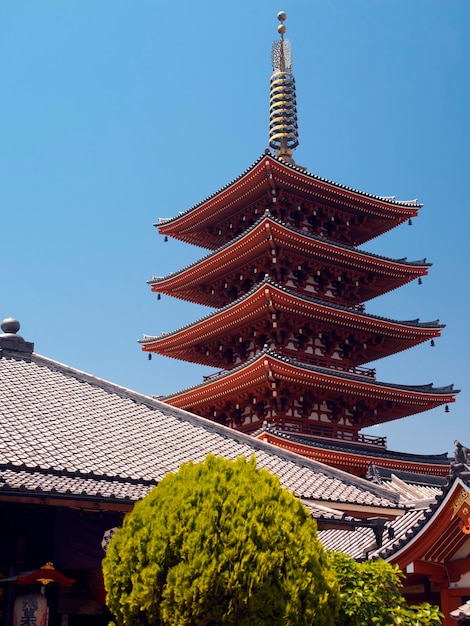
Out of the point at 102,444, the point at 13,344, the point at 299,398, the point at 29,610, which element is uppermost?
the point at 299,398

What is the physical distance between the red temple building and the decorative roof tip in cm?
1109

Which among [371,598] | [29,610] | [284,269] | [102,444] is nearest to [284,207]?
[284,269]

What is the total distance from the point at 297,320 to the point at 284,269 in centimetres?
253

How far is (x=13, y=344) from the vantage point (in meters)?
16.7

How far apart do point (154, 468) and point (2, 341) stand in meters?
6.01

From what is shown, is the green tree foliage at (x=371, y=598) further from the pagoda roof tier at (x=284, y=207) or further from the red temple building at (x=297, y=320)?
the pagoda roof tier at (x=284, y=207)

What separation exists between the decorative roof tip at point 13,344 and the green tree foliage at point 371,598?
963cm

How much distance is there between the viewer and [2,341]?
16562mm

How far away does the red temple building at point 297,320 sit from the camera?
2809cm

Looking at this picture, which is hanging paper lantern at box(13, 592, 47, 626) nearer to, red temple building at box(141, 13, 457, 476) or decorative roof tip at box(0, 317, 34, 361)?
decorative roof tip at box(0, 317, 34, 361)

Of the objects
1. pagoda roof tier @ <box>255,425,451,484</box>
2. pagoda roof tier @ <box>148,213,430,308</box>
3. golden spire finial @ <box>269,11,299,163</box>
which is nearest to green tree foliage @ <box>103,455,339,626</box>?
pagoda roof tier @ <box>255,425,451,484</box>

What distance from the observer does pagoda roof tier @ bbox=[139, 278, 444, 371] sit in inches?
1127

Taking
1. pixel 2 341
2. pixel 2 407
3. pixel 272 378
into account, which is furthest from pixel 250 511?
pixel 272 378

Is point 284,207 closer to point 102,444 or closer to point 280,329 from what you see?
point 280,329
